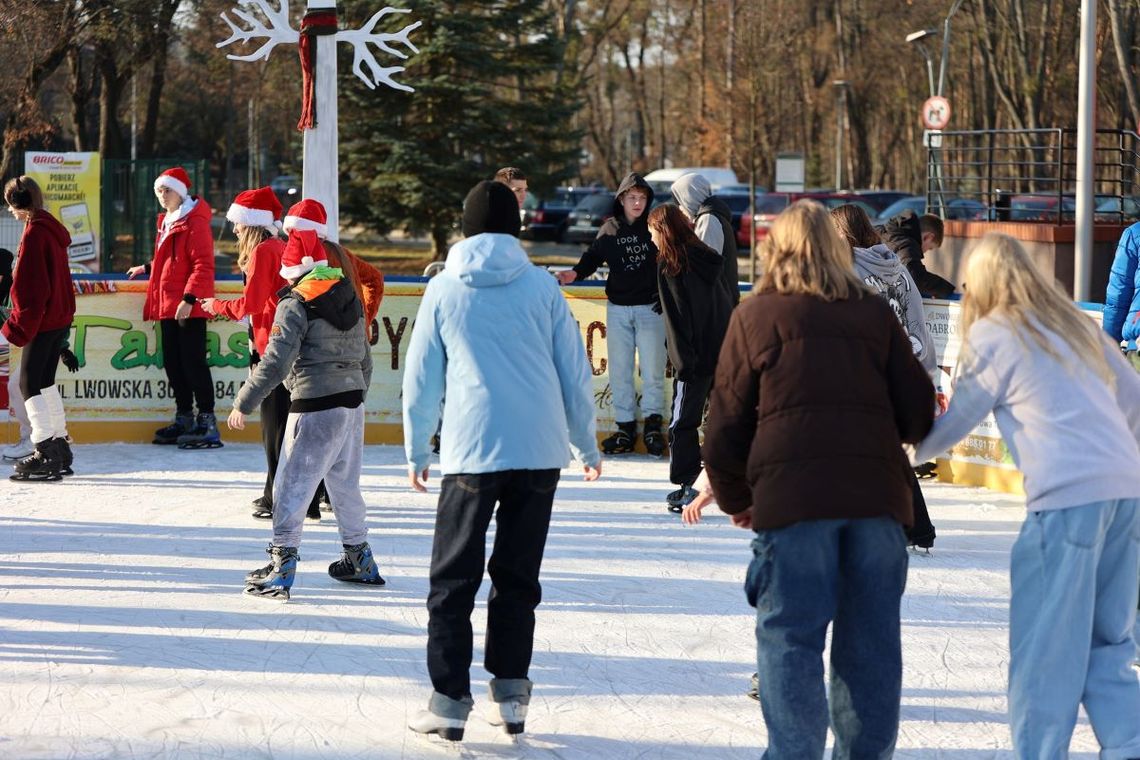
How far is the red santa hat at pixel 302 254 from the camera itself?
245 inches

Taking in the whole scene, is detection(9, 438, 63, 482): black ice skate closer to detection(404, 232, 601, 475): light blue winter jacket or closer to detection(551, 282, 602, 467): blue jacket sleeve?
detection(404, 232, 601, 475): light blue winter jacket

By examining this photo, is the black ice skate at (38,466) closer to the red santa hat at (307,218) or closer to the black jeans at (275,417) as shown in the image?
the black jeans at (275,417)

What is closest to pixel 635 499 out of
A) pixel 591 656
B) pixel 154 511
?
pixel 154 511

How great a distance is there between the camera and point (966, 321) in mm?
4062

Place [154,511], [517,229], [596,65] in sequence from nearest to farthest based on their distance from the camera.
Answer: [517,229]
[154,511]
[596,65]

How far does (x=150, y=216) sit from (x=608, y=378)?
11.1 m

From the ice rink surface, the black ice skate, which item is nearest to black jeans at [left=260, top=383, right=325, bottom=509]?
the ice rink surface

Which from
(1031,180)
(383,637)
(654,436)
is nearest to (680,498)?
(654,436)

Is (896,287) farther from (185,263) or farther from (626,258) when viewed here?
(185,263)

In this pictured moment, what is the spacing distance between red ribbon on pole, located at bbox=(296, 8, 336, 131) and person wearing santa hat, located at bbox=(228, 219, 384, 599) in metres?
3.82

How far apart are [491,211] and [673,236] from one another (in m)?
3.36

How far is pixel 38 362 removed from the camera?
8.70 metres

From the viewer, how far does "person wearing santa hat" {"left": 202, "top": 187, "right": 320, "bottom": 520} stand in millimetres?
7016

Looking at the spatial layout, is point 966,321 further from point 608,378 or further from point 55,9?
point 55,9
